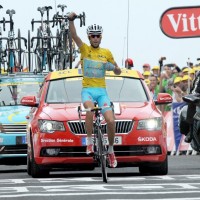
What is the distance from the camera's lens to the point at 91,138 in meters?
16.7

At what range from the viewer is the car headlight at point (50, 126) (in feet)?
56.5

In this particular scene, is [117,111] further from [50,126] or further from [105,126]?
[50,126]

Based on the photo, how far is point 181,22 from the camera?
24.3 meters

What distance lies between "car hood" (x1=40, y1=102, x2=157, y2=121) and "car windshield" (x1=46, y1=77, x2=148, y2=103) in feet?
1.39

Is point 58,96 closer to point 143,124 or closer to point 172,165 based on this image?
point 143,124

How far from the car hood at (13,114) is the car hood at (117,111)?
120 inches

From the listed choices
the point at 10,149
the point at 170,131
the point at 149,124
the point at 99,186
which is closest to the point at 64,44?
the point at 170,131

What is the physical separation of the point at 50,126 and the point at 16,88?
19.0 feet

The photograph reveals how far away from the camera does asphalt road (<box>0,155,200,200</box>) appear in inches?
527

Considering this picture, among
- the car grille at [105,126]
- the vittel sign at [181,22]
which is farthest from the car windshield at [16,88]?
the car grille at [105,126]

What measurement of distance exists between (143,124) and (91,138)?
0.94 m

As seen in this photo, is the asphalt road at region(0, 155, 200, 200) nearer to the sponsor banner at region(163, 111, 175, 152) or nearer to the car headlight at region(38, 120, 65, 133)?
the car headlight at region(38, 120, 65, 133)

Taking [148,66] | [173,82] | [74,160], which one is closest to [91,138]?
[74,160]

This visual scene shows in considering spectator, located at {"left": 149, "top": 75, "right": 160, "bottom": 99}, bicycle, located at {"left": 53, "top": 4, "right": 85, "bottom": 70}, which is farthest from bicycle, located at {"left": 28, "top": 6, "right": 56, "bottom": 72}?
spectator, located at {"left": 149, "top": 75, "right": 160, "bottom": 99}
